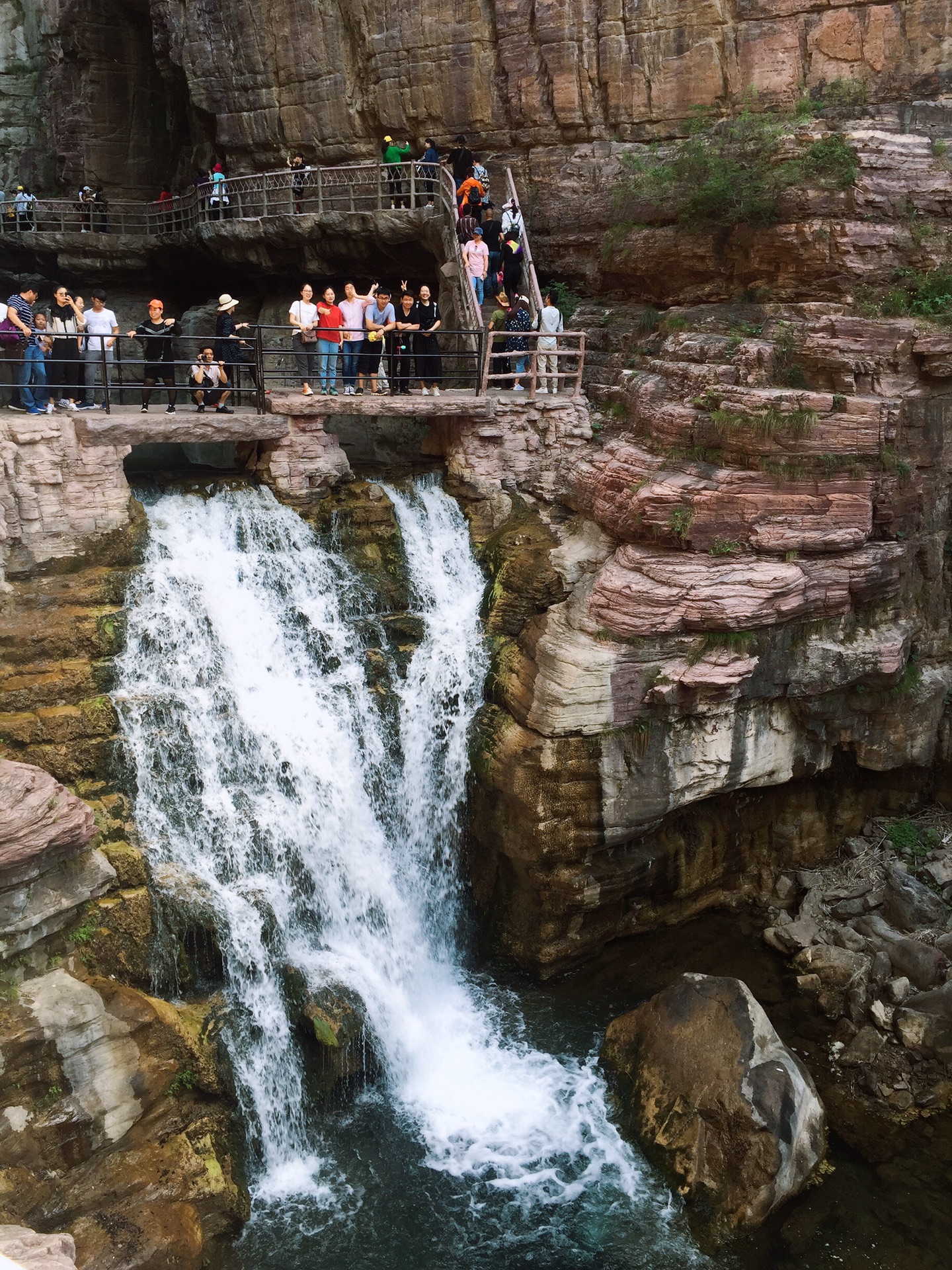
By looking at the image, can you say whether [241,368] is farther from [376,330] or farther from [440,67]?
[440,67]

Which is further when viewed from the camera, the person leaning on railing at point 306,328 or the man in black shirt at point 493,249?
the man in black shirt at point 493,249

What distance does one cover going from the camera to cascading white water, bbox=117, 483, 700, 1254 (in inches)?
436

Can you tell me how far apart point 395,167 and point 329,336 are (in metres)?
5.14

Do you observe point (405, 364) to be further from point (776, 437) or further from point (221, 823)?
point (221, 823)

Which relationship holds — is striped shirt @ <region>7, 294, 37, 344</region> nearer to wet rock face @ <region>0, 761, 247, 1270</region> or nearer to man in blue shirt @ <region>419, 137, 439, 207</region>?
wet rock face @ <region>0, 761, 247, 1270</region>

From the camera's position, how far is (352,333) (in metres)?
15.2

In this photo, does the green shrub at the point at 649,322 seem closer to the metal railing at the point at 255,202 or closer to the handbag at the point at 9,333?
the metal railing at the point at 255,202

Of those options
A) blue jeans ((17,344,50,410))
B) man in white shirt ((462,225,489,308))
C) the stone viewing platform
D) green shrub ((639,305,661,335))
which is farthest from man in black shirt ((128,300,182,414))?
green shrub ((639,305,661,335))

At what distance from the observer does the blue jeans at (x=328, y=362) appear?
1496cm

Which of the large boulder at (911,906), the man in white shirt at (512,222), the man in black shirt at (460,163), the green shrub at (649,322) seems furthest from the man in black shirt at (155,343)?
the large boulder at (911,906)

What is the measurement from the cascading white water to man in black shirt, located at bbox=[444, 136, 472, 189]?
23.6 ft

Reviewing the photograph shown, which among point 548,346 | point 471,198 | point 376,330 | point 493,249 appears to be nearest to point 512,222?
point 493,249

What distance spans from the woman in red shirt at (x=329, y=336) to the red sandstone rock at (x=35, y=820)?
273 inches

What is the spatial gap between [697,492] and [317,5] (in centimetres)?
1238
